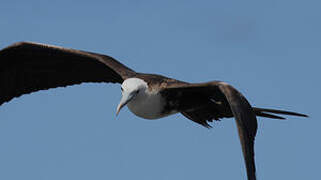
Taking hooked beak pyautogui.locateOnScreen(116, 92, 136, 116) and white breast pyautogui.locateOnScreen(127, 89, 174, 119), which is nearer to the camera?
hooked beak pyautogui.locateOnScreen(116, 92, 136, 116)

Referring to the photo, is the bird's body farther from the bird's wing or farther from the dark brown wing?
the dark brown wing

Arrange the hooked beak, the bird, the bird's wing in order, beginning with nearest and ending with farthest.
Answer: the bird's wing, the bird, the hooked beak

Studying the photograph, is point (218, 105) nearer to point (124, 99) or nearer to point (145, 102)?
point (145, 102)

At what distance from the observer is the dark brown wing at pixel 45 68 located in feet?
41.6

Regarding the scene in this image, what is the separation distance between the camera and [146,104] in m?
11.3

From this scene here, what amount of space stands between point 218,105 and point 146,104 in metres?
1.34

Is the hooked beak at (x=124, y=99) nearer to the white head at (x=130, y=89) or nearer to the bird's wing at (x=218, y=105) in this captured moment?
the white head at (x=130, y=89)

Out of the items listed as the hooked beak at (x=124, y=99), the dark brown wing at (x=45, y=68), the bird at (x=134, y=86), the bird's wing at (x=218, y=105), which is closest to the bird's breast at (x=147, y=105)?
the bird at (x=134, y=86)

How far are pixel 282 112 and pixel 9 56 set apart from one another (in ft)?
14.5

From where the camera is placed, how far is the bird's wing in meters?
9.91

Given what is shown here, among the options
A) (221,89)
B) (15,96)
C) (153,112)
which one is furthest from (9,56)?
(221,89)

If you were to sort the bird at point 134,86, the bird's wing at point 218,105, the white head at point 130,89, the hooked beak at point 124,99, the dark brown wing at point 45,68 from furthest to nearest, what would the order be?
the dark brown wing at point 45,68, the white head at point 130,89, the hooked beak at point 124,99, the bird at point 134,86, the bird's wing at point 218,105

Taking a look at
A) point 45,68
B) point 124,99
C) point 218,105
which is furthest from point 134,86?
point 45,68

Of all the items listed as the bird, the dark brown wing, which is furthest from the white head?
the dark brown wing
